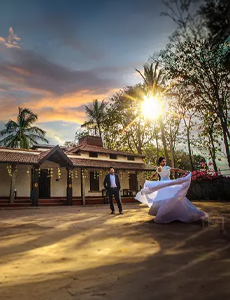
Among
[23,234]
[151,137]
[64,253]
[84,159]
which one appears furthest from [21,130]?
[64,253]

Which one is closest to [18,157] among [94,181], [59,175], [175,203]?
[59,175]

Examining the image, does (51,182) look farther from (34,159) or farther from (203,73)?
(203,73)

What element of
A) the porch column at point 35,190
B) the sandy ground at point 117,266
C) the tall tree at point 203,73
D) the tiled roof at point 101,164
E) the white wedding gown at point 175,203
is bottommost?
the sandy ground at point 117,266

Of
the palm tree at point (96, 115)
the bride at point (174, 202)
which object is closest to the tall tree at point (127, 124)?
the palm tree at point (96, 115)

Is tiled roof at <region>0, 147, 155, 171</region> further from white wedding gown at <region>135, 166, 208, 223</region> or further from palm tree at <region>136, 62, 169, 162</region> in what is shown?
white wedding gown at <region>135, 166, 208, 223</region>

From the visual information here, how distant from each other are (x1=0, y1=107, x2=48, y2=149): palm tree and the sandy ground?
26143 millimetres

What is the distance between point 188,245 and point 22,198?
16233 millimetres

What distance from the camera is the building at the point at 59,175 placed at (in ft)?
54.9

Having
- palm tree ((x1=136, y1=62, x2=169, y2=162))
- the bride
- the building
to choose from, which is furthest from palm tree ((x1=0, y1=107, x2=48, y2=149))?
the bride

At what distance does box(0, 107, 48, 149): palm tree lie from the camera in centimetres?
2864

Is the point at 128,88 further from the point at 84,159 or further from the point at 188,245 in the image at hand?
the point at 188,245

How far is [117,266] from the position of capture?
2826mm

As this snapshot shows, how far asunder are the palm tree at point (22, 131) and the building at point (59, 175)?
603cm

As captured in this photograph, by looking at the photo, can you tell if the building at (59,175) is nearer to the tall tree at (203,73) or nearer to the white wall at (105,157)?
the white wall at (105,157)
